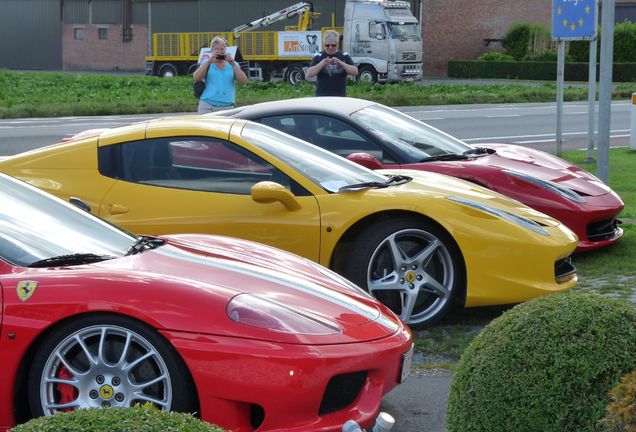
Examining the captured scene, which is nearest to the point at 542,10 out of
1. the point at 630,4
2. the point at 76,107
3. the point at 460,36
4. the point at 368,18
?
the point at 460,36

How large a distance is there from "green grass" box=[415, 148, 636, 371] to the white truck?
2862cm

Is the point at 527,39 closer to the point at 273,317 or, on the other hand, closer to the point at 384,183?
the point at 384,183

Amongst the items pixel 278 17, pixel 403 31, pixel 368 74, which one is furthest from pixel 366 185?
pixel 278 17

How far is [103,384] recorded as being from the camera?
4109 mm

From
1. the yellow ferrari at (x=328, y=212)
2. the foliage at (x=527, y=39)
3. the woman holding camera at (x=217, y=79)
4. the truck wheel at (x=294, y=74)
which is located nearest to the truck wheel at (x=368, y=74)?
the truck wheel at (x=294, y=74)

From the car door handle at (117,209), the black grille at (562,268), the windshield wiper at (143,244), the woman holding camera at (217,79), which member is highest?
the woman holding camera at (217,79)

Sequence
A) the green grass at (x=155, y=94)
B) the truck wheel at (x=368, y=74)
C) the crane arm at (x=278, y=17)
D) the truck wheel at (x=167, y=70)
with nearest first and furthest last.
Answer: the green grass at (x=155, y=94) → the truck wheel at (x=368, y=74) → the crane arm at (x=278, y=17) → the truck wheel at (x=167, y=70)

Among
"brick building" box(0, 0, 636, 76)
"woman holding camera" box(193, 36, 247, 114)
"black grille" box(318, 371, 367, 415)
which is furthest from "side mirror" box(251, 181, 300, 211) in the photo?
"brick building" box(0, 0, 636, 76)

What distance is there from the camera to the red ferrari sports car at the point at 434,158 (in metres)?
8.23

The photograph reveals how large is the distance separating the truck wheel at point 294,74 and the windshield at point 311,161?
36.6 m

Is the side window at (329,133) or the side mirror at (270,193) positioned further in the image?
the side window at (329,133)

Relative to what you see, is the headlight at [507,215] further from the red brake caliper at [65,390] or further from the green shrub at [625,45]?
the green shrub at [625,45]

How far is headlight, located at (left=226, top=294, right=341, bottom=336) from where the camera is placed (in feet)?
13.4

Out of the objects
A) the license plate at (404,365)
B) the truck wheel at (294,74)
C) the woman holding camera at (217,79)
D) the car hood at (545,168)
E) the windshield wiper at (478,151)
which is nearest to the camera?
the license plate at (404,365)
